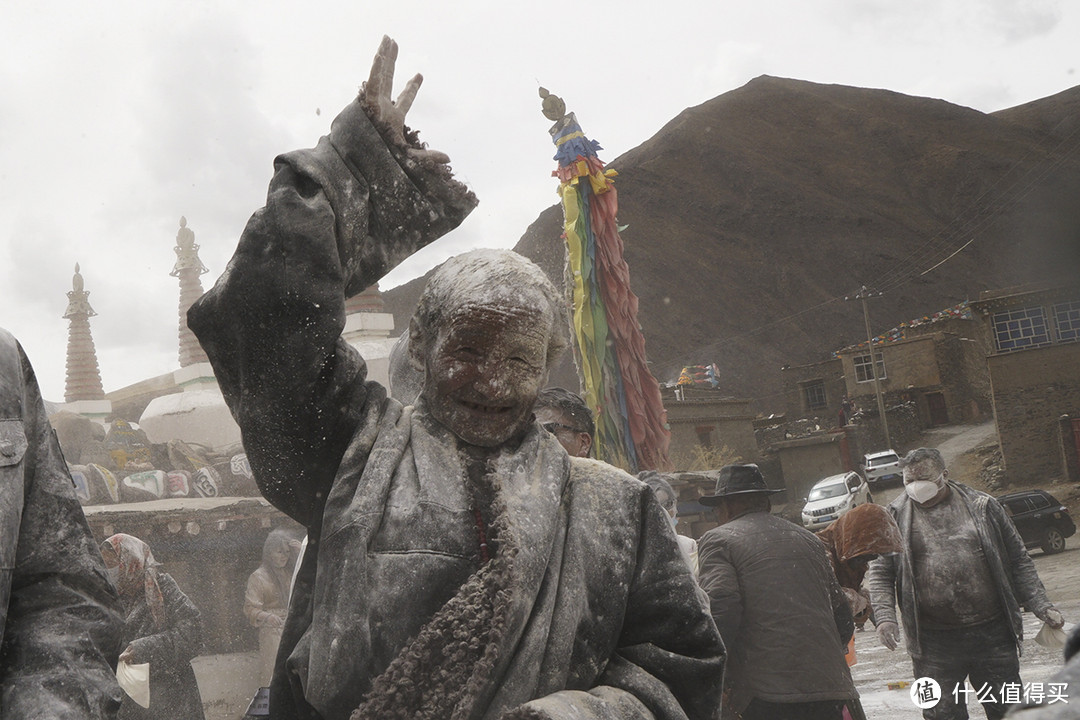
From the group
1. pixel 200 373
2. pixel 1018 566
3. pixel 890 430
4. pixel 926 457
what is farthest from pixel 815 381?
pixel 1018 566

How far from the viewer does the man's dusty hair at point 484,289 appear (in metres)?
2.13

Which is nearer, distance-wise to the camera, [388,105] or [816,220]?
[388,105]

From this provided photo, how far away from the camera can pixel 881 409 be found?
43.2m

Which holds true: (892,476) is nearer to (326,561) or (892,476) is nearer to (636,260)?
(326,561)

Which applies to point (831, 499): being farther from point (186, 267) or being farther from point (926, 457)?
point (926, 457)

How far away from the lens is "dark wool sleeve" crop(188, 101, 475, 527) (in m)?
1.99

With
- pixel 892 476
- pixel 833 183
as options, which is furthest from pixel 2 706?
pixel 833 183

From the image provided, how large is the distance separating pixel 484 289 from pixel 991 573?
492 centimetres

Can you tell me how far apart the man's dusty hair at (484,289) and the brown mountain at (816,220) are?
6715 centimetres

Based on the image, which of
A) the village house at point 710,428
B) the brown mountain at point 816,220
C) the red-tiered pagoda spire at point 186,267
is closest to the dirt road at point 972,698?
the red-tiered pagoda spire at point 186,267

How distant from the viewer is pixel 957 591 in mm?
6066

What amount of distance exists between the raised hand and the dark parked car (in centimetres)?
2047

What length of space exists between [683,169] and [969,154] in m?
21.3

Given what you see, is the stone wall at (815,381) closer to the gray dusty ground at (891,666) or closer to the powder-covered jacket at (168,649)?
the gray dusty ground at (891,666)
